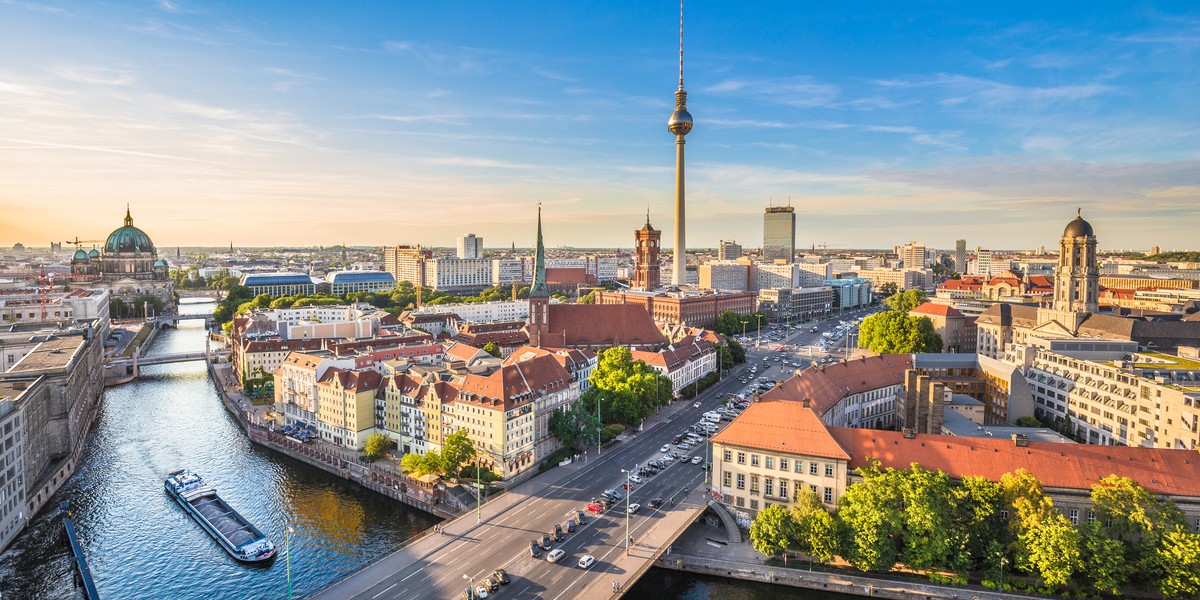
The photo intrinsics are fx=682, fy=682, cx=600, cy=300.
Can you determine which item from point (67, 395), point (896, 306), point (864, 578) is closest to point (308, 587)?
point (864, 578)

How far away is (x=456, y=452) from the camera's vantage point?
5672cm

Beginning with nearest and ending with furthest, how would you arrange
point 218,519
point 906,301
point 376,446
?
point 218,519 < point 376,446 < point 906,301

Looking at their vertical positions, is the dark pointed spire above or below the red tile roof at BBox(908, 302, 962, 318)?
above

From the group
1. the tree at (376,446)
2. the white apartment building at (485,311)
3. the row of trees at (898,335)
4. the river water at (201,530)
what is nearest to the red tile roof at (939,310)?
the row of trees at (898,335)

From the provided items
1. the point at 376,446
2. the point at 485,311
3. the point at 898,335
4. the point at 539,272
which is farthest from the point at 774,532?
the point at 485,311

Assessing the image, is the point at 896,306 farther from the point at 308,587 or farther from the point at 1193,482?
the point at 308,587

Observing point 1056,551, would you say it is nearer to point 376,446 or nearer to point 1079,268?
point 376,446

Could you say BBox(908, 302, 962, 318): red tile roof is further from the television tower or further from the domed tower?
the television tower

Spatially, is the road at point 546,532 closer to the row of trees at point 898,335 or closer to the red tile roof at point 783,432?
the red tile roof at point 783,432

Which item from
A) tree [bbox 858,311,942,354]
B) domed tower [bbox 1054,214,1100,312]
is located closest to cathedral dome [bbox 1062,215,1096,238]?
domed tower [bbox 1054,214,1100,312]

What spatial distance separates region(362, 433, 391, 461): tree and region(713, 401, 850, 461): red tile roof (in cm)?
3312

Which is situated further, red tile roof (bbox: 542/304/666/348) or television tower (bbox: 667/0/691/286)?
television tower (bbox: 667/0/691/286)

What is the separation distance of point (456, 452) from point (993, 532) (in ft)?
127

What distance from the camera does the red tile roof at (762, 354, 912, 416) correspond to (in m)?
56.2
